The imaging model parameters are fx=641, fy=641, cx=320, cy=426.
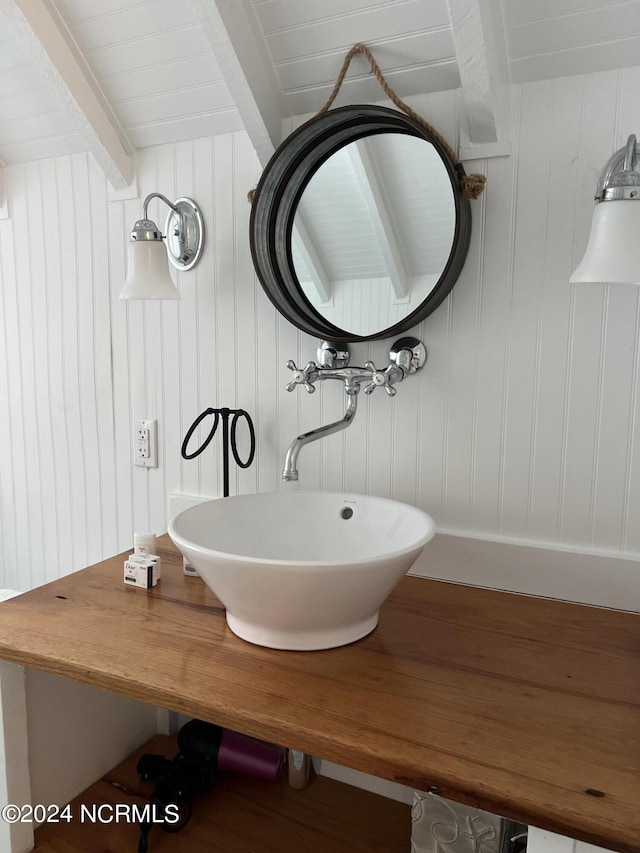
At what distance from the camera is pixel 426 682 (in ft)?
3.07

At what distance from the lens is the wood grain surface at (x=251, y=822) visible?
3.74ft

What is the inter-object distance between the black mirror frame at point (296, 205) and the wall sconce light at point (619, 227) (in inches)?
10.9

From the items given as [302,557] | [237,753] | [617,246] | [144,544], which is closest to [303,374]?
[302,557]

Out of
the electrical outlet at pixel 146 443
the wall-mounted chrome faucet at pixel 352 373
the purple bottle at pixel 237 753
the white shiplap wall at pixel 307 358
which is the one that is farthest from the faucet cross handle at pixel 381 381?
the purple bottle at pixel 237 753

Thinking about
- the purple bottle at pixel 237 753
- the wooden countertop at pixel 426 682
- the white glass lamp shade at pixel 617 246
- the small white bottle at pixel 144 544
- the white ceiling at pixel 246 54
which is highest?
the white ceiling at pixel 246 54

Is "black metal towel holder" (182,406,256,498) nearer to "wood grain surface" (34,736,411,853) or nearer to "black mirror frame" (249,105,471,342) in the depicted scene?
"black mirror frame" (249,105,471,342)

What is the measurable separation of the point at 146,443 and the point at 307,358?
0.54m

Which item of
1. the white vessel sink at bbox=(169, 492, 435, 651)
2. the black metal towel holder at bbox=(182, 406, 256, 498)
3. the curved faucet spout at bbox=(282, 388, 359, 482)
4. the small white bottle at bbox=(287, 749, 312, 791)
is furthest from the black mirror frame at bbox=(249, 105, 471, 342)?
the small white bottle at bbox=(287, 749, 312, 791)

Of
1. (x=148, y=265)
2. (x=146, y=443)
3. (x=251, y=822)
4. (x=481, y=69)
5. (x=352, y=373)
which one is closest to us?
(x=481, y=69)

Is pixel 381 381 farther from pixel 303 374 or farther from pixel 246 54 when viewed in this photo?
pixel 246 54

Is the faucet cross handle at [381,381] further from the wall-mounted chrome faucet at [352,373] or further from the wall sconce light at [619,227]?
the wall sconce light at [619,227]

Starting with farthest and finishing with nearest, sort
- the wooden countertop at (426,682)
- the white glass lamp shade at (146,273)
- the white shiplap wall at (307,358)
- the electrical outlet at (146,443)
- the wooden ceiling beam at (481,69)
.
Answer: the electrical outlet at (146,443) < the white glass lamp shade at (146,273) < the white shiplap wall at (307,358) < the wooden ceiling beam at (481,69) < the wooden countertop at (426,682)

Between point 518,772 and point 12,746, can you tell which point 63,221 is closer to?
point 12,746

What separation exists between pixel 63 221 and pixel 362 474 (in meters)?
1.10
